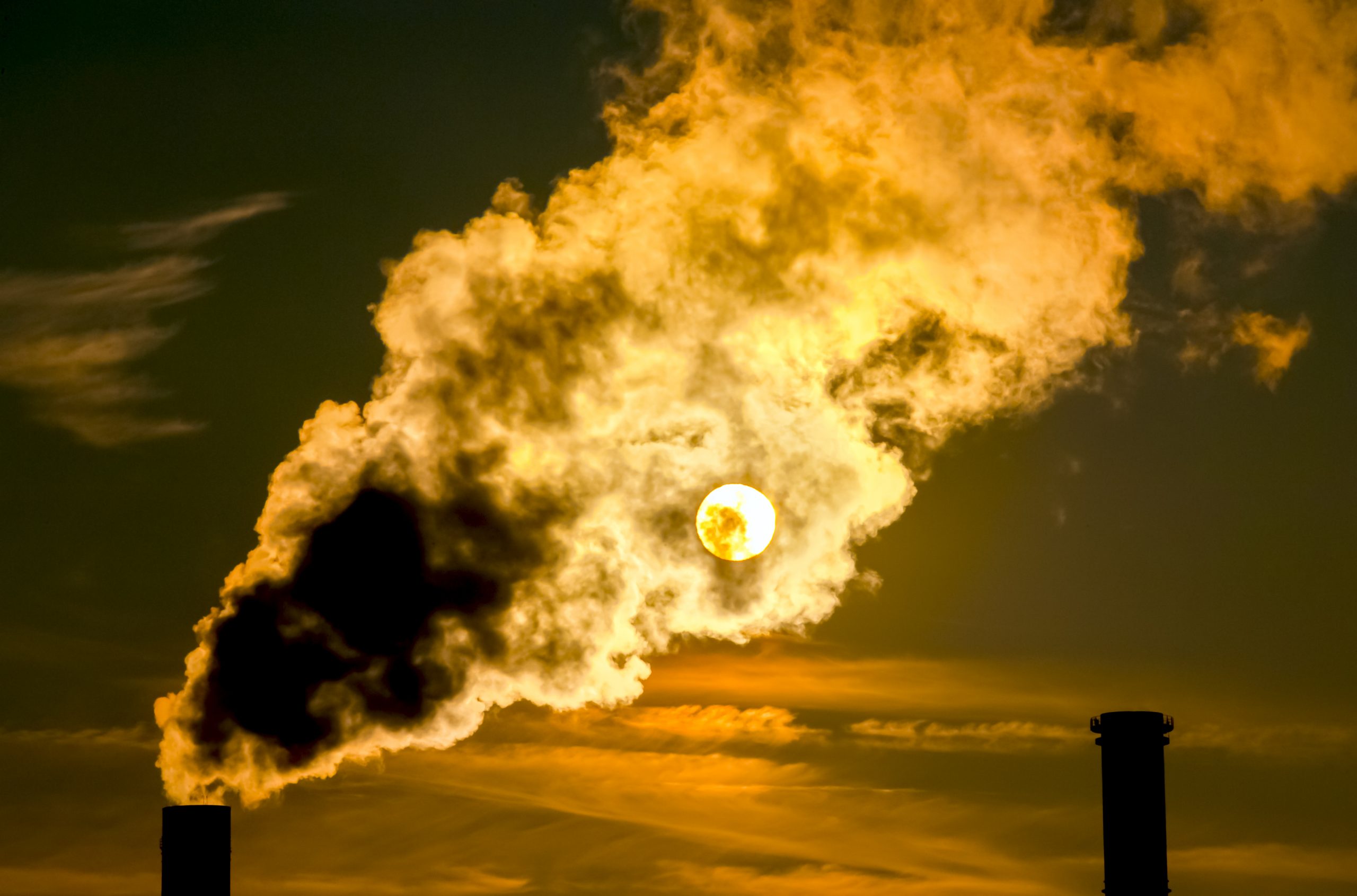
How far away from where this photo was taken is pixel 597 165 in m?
33.5

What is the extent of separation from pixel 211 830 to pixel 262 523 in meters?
7.23

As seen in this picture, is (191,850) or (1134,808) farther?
(1134,808)

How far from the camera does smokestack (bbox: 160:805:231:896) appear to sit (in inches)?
1401

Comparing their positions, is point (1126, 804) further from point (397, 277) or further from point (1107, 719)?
point (397, 277)

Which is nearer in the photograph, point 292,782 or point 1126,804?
point 292,782

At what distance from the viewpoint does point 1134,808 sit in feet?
127

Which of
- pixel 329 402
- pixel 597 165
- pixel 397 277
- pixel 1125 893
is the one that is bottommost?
pixel 1125 893

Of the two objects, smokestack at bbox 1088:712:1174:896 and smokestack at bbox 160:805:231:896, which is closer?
smokestack at bbox 160:805:231:896

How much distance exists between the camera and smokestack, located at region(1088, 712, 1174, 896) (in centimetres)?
3875

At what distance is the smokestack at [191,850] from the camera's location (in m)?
35.6

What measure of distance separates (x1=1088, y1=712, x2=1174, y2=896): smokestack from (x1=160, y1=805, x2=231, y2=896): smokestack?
63.4ft

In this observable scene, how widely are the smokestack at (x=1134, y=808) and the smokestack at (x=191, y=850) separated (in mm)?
19320

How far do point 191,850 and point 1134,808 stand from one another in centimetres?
2038

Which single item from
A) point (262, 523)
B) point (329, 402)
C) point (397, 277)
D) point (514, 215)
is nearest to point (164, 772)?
point (262, 523)
